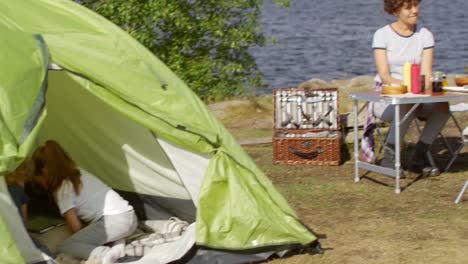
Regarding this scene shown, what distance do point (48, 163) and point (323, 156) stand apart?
280 centimetres

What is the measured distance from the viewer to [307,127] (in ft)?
27.2

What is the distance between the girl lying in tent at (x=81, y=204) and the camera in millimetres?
6020

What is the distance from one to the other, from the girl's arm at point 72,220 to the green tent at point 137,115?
0.62 m

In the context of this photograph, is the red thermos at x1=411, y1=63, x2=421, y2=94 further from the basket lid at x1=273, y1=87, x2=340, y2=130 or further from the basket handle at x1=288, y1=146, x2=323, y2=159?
the basket handle at x1=288, y1=146, x2=323, y2=159

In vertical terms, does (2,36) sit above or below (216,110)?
above

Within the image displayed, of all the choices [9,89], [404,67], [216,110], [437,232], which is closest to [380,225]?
[437,232]

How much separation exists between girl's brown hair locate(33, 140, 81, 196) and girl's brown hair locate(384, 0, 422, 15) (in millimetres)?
2694

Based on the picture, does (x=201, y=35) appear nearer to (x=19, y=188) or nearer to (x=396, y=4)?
(x=396, y=4)

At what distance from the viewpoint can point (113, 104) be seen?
5652mm

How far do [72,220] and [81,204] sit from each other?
0.11 metres

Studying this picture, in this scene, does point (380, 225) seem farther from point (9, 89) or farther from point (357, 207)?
point (9, 89)

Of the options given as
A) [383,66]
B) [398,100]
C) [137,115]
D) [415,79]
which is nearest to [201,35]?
[383,66]

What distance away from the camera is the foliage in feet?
31.0

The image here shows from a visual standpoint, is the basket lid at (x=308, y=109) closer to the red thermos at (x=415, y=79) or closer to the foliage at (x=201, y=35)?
the red thermos at (x=415, y=79)
